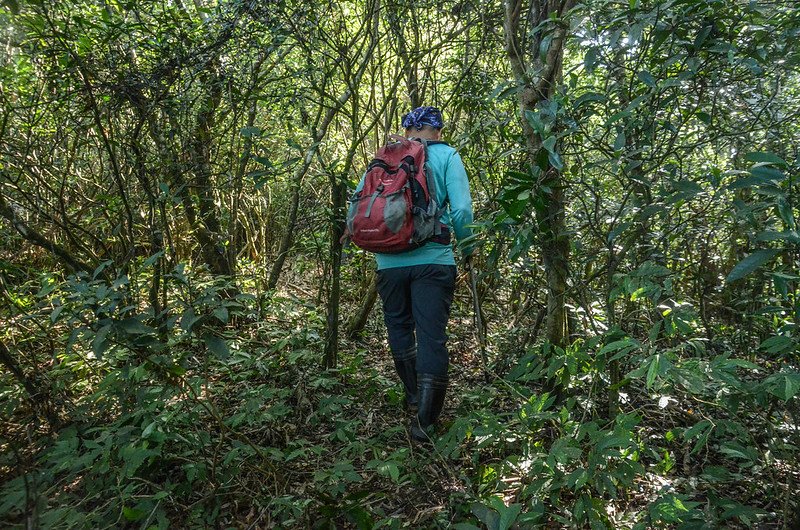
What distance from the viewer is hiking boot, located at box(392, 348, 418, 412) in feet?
10.9

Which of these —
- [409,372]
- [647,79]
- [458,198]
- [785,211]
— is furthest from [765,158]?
[409,372]

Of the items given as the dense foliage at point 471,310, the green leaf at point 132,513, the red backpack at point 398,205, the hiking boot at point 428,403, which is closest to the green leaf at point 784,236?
the dense foliage at point 471,310

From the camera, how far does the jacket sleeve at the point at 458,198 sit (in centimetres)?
306

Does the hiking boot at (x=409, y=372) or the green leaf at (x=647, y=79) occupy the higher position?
the green leaf at (x=647, y=79)

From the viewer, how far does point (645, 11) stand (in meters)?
2.26

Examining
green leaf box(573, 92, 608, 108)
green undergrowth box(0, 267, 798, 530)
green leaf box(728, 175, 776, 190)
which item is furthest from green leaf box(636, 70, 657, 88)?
green undergrowth box(0, 267, 798, 530)

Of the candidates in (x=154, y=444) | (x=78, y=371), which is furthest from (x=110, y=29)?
(x=154, y=444)

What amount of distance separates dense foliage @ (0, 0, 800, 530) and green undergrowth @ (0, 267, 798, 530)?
0.06 feet

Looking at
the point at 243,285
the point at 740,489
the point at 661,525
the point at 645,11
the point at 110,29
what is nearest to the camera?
the point at 661,525

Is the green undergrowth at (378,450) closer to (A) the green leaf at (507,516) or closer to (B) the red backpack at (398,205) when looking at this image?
(A) the green leaf at (507,516)

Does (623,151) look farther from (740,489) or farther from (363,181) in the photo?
(740,489)

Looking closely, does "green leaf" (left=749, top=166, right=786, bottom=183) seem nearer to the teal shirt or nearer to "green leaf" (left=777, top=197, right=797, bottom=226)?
"green leaf" (left=777, top=197, right=797, bottom=226)

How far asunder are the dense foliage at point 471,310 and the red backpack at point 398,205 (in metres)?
0.42

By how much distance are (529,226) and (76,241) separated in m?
2.74
